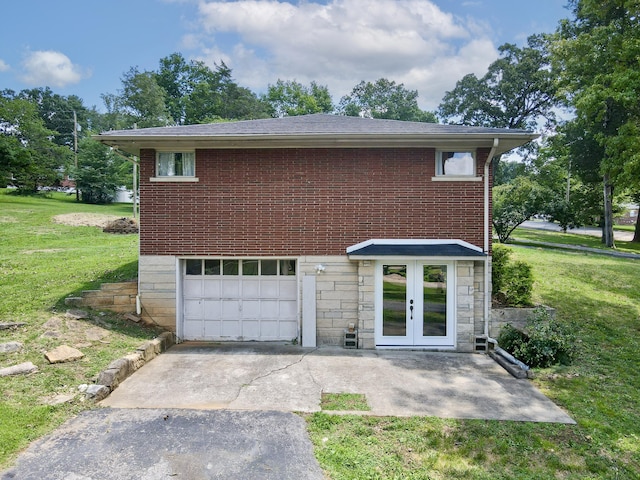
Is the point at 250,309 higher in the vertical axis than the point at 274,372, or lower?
higher

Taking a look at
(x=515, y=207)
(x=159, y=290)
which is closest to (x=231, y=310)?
(x=159, y=290)

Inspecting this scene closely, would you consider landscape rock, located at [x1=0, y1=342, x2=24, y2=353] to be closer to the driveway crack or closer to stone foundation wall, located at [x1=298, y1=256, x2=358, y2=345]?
the driveway crack

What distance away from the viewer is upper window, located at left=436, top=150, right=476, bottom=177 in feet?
30.9

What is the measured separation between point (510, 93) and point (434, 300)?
3377 centimetres

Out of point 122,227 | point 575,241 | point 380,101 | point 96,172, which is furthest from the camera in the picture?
point 380,101

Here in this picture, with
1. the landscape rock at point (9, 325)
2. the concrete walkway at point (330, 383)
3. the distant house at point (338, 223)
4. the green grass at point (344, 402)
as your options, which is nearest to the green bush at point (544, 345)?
the concrete walkway at point (330, 383)

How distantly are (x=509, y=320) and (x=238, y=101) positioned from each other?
40.2 meters

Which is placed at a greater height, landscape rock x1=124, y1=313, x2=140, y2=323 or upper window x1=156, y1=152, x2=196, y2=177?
upper window x1=156, y1=152, x2=196, y2=177

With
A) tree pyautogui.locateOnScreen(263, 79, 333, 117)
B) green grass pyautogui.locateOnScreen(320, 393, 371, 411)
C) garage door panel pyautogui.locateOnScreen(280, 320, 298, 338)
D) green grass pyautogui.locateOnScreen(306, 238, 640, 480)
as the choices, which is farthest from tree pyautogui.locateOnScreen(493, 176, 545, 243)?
tree pyautogui.locateOnScreen(263, 79, 333, 117)

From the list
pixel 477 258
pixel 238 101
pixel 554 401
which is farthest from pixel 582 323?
pixel 238 101

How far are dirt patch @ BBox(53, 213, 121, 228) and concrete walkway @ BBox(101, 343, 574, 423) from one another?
17.5 m

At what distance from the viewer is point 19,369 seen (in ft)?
21.3

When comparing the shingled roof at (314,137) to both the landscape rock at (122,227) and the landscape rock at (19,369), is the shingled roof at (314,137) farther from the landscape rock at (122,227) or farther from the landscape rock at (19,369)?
the landscape rock at (122,227)

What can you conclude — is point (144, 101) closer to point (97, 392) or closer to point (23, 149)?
point (23, 149)
